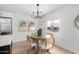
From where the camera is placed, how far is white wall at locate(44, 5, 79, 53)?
4.19ft

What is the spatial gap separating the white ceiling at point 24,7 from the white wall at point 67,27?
7 centimetres

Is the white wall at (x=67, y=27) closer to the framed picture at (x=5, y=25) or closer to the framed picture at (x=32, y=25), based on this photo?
the framed picture at (x=32, y=25)

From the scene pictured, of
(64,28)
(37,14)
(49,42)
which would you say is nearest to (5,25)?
(37,14)

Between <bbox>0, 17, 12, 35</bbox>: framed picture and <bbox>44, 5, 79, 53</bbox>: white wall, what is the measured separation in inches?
21.3

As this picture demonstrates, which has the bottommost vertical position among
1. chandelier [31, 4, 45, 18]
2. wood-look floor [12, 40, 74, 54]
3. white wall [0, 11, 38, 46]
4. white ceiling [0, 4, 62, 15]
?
wood-look floor [12, 40, 74, 54]

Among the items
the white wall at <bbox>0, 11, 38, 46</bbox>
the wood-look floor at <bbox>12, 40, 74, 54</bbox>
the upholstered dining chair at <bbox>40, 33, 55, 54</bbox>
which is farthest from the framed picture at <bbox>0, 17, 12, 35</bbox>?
the upholstered dining chair at <bbox>40, 33, 55, 54</bbox>

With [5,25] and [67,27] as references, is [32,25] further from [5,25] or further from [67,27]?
[67,27]

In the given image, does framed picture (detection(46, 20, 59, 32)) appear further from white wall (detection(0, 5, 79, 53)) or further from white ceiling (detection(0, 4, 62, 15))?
white ceiling (detection(0, 4, 62, 15))

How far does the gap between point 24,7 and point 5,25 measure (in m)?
0.37

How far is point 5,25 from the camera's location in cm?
126

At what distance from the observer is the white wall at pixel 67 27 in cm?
128

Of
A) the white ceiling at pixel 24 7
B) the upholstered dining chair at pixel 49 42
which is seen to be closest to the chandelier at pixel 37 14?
the white ceiling at pixel 24 7
